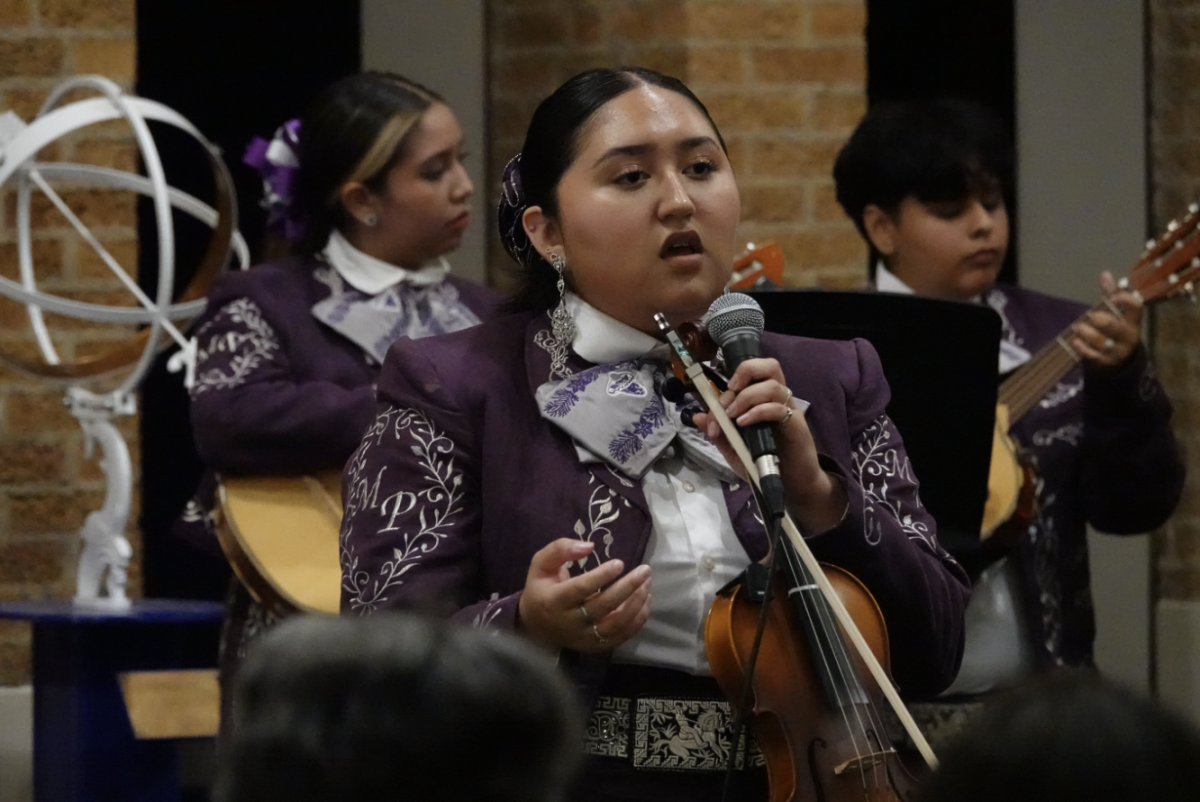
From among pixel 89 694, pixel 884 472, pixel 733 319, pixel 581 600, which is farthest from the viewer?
pixel 89 694

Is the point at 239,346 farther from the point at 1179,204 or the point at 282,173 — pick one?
the point at 1179,204

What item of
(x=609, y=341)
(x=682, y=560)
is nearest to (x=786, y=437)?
(x=682, y=560)

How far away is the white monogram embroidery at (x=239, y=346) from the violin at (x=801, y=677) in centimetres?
146

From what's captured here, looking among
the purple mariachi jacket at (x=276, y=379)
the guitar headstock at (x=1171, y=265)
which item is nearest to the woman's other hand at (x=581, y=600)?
the purple mariachi jacket at (x=276, y=379)

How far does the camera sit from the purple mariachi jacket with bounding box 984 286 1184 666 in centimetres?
306

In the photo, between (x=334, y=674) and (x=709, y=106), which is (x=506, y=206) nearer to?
(x=334, y=674)

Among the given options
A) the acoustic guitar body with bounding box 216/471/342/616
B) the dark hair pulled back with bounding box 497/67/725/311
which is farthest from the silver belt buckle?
the acoustic guitar body with bounding box 216/471/342/616

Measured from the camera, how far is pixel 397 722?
93cm

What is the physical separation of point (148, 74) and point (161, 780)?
187 centimetres

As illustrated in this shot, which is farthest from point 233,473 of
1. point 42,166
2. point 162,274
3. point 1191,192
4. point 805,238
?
point 1191,192

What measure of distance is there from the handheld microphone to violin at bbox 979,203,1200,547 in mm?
1038

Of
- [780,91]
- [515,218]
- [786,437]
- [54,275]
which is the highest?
[780,91]

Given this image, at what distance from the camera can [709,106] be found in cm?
393

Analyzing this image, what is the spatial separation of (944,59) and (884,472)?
2.98m
